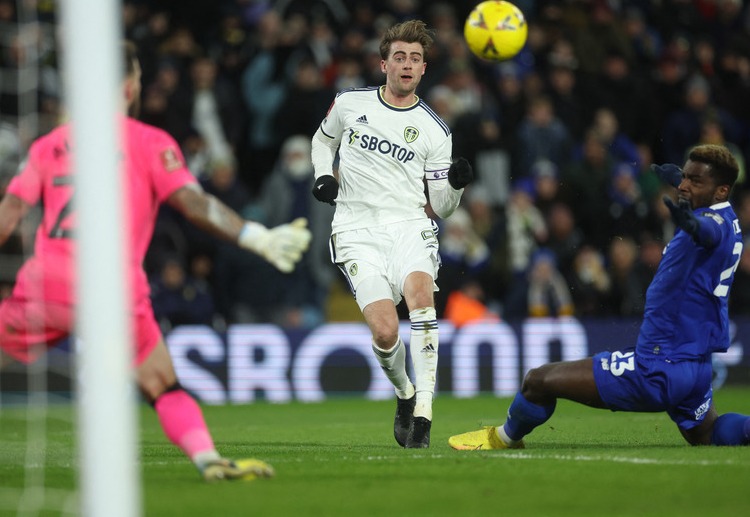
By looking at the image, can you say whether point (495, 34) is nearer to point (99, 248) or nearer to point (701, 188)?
point (701, 188)

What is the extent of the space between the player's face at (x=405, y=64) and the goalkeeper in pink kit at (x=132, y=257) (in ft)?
9.67

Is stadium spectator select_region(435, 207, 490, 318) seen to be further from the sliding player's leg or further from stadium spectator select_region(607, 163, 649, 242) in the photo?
the sliding player's leg

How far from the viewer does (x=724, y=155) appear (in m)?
7.47

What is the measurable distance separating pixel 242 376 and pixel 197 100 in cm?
372

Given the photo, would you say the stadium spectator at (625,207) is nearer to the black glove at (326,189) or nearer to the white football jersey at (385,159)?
the white football jersey at (385,159)

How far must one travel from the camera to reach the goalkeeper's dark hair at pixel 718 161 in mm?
7445

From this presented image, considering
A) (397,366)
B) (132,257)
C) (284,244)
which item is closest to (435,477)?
(284,244)

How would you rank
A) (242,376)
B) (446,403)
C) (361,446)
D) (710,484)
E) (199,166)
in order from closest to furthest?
(710,484)
(361,446)
(446,403)
(242,376)
(199,166)

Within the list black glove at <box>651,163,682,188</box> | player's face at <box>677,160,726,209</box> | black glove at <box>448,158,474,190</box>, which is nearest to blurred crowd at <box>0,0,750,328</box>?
black glove at <box>448,158,474,190</box>

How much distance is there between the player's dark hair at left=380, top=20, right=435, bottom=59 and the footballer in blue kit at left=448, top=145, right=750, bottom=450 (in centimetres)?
214

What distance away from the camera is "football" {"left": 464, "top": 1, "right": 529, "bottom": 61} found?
10852mm

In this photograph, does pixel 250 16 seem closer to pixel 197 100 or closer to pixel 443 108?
pixel 197 100

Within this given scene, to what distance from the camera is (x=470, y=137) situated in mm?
15805

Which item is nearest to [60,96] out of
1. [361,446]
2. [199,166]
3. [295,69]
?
[199,166]
